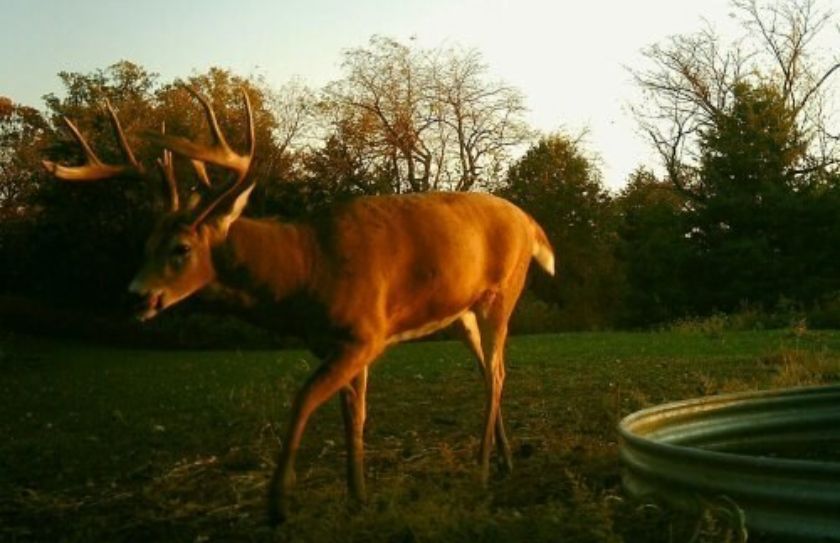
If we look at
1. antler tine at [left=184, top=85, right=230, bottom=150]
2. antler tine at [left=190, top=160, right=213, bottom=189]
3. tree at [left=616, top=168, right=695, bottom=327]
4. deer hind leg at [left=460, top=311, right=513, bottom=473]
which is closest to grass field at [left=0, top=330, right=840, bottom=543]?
deer hind leg at [left=460, top=311, right=513, bottom=473]

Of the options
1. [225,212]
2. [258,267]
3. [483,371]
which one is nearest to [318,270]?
[258,267]

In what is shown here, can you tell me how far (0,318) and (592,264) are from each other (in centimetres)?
2621

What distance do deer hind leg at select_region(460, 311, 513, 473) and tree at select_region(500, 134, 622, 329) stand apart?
125 feet

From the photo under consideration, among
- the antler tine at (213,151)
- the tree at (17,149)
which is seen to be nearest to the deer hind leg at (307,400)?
the antler tine at (213,151)

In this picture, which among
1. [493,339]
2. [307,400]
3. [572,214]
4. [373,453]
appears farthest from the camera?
[572,214]

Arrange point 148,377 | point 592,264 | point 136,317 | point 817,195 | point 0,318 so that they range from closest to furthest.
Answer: point 136,317
point 148,377
point 0,318
point 817,195
point 592,264

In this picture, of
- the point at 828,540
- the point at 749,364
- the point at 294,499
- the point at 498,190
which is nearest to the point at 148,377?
the point at 749,364

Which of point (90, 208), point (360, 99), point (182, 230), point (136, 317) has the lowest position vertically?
point (136, 317)

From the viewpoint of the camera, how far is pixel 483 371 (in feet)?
25.6

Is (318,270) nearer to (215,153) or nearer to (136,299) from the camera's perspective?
(215,153)

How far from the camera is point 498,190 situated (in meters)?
48.3

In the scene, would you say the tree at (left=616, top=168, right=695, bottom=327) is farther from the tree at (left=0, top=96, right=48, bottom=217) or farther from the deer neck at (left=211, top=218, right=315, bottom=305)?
the deer neck at (left=211, top=218, right=315, bottom=305)

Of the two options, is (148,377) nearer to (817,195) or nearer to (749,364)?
(749,364)

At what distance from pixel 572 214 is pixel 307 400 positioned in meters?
43.7
